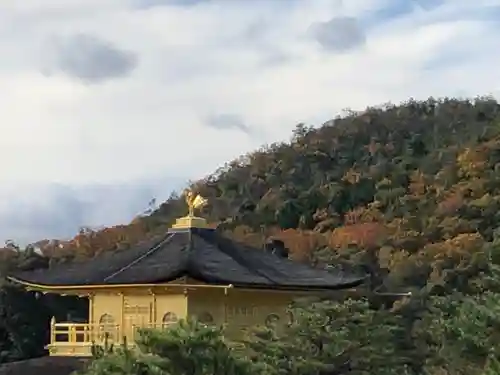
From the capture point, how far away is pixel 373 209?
149 ft

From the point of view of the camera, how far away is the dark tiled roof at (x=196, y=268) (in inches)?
726

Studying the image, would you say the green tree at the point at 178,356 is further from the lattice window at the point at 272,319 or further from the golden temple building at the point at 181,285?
the lattice window at the point at 272,319

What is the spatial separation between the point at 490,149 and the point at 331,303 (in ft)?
91.3

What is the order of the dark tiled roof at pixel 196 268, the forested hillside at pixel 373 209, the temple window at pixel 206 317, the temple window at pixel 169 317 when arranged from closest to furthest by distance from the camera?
the dark tiled roof at pixel 196 268 < the temple window at pixel 169 317 < the temple window at pixel 206 317 < the forested hillside at pixel 373 209

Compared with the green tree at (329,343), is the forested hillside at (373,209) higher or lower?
higher

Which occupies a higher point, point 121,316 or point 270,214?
point 270,214

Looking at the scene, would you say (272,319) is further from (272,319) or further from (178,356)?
(178,356)

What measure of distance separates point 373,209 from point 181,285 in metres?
27.9

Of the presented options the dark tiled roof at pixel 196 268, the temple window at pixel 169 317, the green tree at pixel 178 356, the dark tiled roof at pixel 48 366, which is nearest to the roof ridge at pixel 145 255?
the dark tiled roof at pixel 196 268

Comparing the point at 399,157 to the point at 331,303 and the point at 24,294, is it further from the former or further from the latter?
the point at 331,303

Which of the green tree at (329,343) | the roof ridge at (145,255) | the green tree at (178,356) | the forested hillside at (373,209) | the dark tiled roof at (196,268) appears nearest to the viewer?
the green tree at (178,356)

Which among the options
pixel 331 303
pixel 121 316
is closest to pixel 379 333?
pixel 331 303

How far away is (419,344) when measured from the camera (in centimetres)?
2283

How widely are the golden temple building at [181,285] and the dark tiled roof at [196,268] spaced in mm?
17
